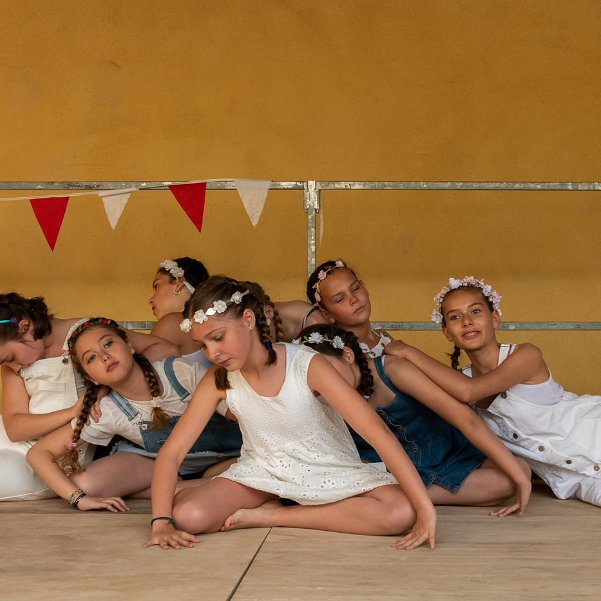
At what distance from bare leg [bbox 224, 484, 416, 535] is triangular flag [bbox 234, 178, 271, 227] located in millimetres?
1096

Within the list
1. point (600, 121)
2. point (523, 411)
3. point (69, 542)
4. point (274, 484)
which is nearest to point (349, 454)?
point (274, 484)

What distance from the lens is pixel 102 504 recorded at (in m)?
2.34

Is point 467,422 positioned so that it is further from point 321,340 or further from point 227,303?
point 227,303

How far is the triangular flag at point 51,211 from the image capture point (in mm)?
3074

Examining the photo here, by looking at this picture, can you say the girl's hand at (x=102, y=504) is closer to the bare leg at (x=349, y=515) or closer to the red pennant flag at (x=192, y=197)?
the bare leg at (x=349, y=515)

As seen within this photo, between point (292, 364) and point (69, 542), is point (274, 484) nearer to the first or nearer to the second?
point (292, 364)

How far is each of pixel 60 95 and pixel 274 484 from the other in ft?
8.26

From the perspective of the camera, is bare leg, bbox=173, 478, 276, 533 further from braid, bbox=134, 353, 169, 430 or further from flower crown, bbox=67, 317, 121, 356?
flower crown, bbox=67, 317, 121, 356

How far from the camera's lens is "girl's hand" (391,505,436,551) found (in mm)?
1938

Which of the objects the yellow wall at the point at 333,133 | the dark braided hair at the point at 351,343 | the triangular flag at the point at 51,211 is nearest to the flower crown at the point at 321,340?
the dark braided hair at the point at 351,343

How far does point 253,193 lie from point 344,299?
1.74 ft

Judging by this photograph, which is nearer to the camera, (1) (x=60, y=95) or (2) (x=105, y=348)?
(2) (x=105, y=348)

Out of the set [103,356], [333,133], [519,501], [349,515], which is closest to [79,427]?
[103,356]

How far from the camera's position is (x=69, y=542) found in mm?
2043
